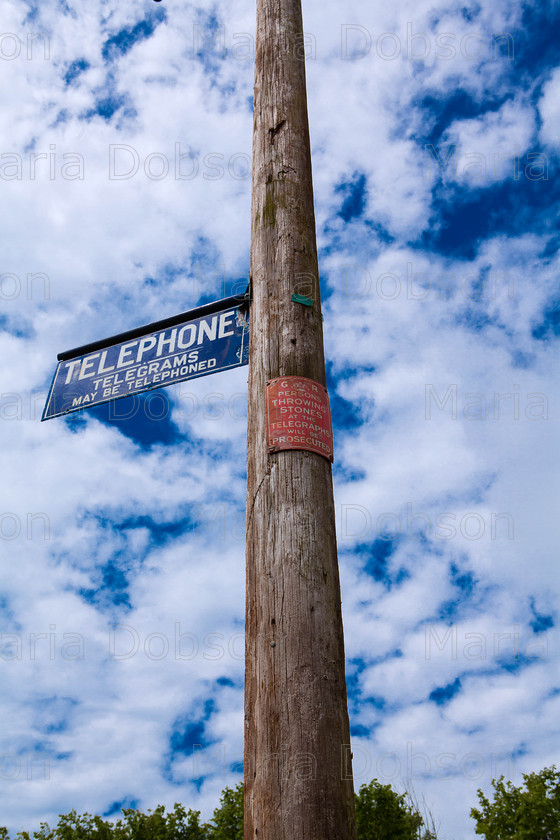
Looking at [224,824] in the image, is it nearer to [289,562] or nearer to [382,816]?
[382,816]

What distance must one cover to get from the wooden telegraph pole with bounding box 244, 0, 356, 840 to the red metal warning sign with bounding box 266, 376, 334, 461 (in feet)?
0.10

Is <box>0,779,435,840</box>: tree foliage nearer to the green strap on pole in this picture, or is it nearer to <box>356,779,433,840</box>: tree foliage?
<box>356,779,433,840</box>: tree foliage

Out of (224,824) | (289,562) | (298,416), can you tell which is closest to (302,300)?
(298,416)

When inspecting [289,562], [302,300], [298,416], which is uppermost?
[302,300]

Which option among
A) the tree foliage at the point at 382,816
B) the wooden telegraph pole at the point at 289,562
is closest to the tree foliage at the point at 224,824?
the tree foliage at the point at 382,816

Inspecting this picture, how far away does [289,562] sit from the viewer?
7.90 feet

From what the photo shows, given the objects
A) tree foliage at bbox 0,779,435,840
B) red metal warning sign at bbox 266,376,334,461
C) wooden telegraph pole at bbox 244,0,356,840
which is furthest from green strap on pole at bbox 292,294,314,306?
tree foliage at bbox 0,779,435,840

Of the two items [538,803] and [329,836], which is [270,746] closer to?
[329,836]

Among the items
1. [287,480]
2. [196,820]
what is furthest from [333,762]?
[196,820]

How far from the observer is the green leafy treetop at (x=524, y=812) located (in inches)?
672

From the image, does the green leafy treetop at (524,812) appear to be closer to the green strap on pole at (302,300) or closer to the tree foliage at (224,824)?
the tree foliage at (224,824)

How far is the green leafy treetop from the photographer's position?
17078 mm

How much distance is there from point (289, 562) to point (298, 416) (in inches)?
24.1

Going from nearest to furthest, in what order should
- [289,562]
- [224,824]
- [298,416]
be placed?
[289,562], [298,416], [224,824]
